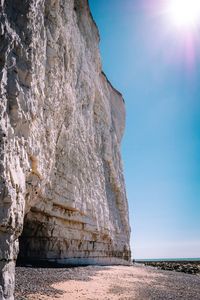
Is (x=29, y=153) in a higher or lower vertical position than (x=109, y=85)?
lower

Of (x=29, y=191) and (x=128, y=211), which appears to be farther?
(x=128, y=211)

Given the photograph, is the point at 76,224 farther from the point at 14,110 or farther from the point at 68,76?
the point at 14,110

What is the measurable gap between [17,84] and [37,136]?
352 cm

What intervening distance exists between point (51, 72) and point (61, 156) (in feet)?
12.5

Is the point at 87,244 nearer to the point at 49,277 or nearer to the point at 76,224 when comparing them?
the point at 76,224

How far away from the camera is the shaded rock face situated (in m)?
5.61

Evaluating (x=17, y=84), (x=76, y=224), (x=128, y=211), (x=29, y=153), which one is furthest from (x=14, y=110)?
(x=128, y=211)

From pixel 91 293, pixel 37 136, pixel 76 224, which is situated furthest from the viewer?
pixel 76 224

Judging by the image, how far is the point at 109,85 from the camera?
28.3 m

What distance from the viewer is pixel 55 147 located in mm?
12766

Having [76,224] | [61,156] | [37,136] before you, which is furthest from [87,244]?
[37,136]

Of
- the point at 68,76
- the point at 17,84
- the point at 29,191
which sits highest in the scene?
the point at 68,76

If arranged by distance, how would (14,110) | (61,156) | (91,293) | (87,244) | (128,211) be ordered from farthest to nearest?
(128,211)
(87,244)
(61,156)
(91,293)
(14,110)

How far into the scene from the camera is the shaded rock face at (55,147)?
221 inches
